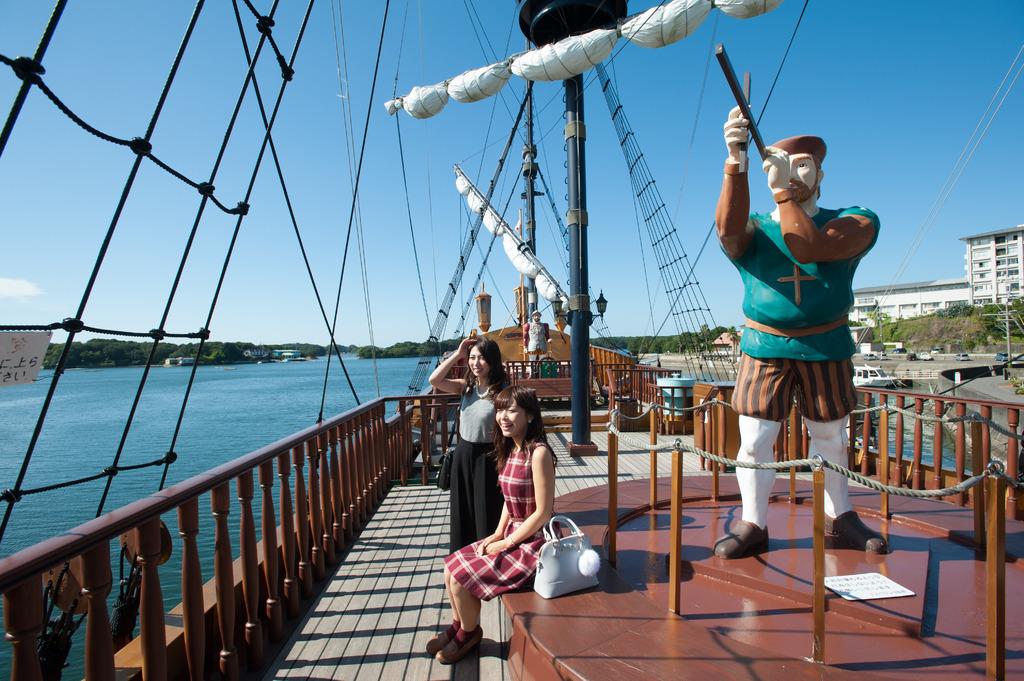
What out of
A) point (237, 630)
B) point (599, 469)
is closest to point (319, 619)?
point (237, 630)

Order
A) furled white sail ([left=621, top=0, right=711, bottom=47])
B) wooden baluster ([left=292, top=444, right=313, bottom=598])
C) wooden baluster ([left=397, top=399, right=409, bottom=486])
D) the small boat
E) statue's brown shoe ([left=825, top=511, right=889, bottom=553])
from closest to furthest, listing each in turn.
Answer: statue's brown shoe ([left=825, top=511, right=889, bottom=553])
wooden baluster ([left=292, top=444, right=313, bottom=598])
wooden baluster ([left=397, top=399, right=409, bottom=486])
furled white sail ([left=621, top=0, right=711, bottom=47])
the small boat

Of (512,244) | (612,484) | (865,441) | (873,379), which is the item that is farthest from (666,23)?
(873,379)

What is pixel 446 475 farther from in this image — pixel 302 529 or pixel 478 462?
pixel 302 529

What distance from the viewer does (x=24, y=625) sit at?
118cm

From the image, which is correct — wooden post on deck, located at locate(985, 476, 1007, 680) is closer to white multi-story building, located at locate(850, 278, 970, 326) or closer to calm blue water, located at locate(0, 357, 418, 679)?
calm blue water, located at locate(0, 357, 418, 679)

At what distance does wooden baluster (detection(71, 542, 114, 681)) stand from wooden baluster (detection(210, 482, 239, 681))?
0.52 metres

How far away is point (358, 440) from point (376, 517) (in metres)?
0.66

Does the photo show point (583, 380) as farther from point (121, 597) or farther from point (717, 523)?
point (121, 597)

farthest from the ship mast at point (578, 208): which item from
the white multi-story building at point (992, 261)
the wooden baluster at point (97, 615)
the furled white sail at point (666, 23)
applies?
the white multi-story building at point (992, 261)

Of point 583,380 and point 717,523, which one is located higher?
point 583,380

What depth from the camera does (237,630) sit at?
2.14 m

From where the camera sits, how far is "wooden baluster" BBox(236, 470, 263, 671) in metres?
2.12

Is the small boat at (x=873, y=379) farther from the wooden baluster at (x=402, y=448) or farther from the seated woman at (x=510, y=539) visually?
the seated woman at (x=510, y=539)

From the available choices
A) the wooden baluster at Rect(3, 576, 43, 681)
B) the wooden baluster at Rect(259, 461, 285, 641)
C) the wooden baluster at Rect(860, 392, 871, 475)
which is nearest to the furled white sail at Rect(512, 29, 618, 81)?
the wooden baluster at Rect(860, 392, 871, 475)
